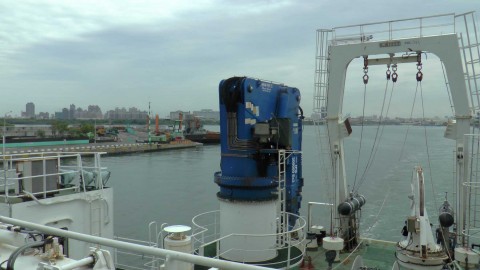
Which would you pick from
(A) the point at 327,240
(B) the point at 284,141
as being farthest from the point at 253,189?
(A) the point at 327,240

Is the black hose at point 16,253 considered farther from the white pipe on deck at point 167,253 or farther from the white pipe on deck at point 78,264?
the white pipe on deck at point 78,264

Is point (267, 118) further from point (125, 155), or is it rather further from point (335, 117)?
point (125, 155)

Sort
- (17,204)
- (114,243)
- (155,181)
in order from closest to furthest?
(114,243) < (17,204) < (155,181)

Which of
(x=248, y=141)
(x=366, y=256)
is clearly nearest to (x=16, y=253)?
(x=248, y=141)

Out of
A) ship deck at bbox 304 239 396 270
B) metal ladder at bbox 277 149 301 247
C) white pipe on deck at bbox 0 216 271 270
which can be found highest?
white pipe on deck at bbox 0 216 271 270

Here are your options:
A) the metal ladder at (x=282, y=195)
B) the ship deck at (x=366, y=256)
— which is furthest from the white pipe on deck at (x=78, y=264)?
the ship deck at (x=366, y=256)

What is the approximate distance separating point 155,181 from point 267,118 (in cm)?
2587

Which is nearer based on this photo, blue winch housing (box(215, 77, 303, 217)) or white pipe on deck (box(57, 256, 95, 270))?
white pipe on deck (box(57, 256, 95, 270))

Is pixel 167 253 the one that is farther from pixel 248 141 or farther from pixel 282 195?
pixel 282 195

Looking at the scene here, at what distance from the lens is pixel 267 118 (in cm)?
944

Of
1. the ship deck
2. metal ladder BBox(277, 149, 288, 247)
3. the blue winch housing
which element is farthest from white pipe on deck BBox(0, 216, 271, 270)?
the ship deck

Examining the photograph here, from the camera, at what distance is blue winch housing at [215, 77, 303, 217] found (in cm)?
869

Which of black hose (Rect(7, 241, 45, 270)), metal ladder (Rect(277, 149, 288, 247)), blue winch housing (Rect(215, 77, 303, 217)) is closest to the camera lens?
black hose (Rect(7, 241, 45, 270))

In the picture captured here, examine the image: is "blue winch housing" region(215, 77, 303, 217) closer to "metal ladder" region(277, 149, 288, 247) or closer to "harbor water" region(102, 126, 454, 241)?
"metal ladder" region(277, 149, 288, 247)
